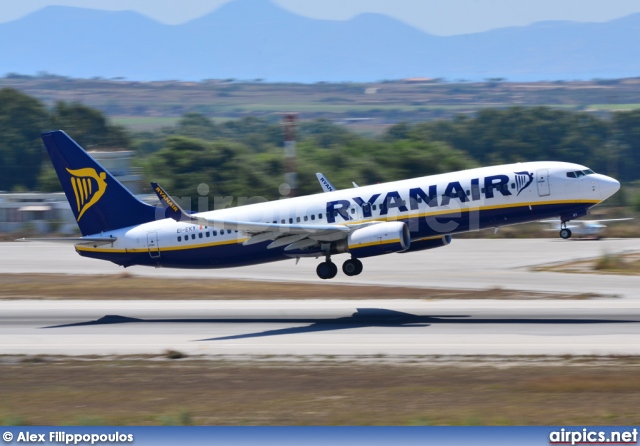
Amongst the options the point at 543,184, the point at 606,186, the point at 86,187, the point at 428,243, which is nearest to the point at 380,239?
the point at 428,243

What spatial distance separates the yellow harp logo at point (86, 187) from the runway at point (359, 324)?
205 inches

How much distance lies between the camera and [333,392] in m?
23.5

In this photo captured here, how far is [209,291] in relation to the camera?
49938 mm

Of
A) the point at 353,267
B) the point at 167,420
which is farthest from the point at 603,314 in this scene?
the point at 167,420

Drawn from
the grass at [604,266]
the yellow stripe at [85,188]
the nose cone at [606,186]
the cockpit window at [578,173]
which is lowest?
the grass at [604,266]

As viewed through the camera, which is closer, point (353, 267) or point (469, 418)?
point (469, 418)

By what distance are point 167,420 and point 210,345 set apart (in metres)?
12.2

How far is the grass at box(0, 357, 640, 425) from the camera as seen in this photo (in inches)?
806

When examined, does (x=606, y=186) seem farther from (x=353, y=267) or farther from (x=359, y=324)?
(x=359, y=324)

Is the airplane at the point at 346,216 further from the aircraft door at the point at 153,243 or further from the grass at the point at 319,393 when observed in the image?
the grass at the point at 319,393

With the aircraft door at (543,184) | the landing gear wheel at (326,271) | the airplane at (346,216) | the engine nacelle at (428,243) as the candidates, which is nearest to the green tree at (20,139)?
the airplane at (346,216)

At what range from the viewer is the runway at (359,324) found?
30766 millimetres

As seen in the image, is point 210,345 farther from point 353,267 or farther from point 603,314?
point 603,314

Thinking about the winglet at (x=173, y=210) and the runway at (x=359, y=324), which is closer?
the runway at (x=359, y=324)
